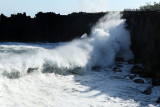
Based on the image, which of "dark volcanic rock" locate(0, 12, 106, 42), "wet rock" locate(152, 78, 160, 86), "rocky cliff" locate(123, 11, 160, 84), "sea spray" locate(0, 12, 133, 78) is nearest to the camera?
"wet rock" locate(152, 78, 160, 86)

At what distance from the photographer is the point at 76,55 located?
52.5ft

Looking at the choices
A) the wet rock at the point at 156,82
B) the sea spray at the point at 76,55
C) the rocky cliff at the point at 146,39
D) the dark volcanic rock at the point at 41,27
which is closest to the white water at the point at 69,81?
the sea spray at the point at 76,55

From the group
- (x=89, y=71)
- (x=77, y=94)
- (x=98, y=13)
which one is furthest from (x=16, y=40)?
(x=77, y=94)

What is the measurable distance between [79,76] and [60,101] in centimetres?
434

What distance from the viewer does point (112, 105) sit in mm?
8547

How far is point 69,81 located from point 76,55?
464 centimetres

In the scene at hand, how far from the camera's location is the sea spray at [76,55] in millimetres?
12266

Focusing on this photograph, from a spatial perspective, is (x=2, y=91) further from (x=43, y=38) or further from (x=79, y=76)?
(x=43, y=38)

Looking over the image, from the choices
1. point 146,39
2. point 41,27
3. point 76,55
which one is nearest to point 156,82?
point 146,39

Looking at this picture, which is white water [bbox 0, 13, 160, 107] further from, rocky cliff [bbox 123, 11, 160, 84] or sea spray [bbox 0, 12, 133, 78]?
rocky cliff [bbox 123, 11, 160, 84]

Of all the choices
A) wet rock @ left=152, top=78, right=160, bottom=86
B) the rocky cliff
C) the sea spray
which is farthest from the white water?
the rocky cliff

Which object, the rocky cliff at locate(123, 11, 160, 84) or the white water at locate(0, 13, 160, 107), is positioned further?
the rocky cliff at locate(123, 11, 160, 84)

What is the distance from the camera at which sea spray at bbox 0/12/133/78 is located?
12.3 m

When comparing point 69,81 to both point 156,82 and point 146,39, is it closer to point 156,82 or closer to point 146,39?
point 156,82
